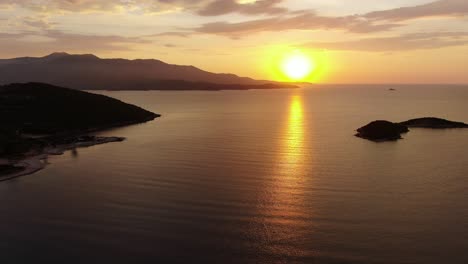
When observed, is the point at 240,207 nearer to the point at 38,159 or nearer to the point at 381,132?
the point at 38,159

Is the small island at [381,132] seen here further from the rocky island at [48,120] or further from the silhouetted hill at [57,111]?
the silhouetted hill at [57,111]

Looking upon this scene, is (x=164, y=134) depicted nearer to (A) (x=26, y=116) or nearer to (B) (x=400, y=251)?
(A) (x=26, y=116)

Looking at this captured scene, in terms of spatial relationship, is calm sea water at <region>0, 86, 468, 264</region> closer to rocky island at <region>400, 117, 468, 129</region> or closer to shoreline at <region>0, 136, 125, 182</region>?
shoreline at <region>0, 136, 125, 182</region>

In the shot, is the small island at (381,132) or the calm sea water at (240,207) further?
the small island at (381,132)

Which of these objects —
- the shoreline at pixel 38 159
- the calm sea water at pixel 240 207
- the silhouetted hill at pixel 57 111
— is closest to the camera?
the calm sea water at pixel 240 207

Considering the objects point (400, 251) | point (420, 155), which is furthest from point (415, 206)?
point (420, 155)

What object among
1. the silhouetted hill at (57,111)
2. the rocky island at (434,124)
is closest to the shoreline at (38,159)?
the silhouetted hill at (57,111)
